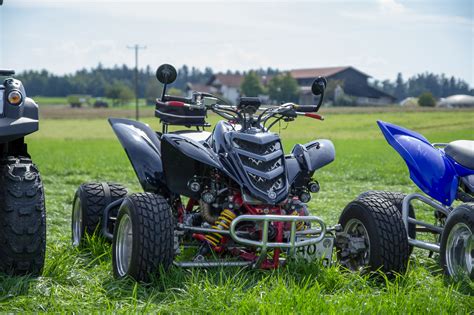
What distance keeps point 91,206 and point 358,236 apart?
95.9 inches

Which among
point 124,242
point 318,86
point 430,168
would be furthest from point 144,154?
point 430,168

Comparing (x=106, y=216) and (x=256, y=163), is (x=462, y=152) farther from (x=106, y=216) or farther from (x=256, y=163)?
(x=106, y=216)

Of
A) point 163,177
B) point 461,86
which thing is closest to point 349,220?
point 163,177

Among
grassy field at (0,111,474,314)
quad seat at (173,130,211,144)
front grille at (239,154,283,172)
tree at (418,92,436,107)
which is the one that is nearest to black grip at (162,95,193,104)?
quad seat at (173,130,211,144)

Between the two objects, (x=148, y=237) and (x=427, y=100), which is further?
(x=427, y=100)

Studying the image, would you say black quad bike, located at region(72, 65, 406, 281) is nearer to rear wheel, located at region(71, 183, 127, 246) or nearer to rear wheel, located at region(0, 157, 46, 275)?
rear wheel, located at region(0, 157, 46, 275)

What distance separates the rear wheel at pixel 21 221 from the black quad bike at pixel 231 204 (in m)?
0.60

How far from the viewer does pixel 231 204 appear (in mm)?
4980

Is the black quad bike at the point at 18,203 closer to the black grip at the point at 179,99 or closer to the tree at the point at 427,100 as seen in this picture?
the black grip at the point at 179,99

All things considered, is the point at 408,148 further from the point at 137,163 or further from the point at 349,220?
the point at 137,163

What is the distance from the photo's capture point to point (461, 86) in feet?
125

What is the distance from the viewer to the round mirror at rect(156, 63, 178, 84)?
5.32 m

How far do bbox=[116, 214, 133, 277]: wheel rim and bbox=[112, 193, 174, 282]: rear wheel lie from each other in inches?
5.1

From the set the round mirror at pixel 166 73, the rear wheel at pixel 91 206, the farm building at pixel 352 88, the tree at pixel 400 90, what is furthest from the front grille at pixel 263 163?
the tree at pixel 400 90
